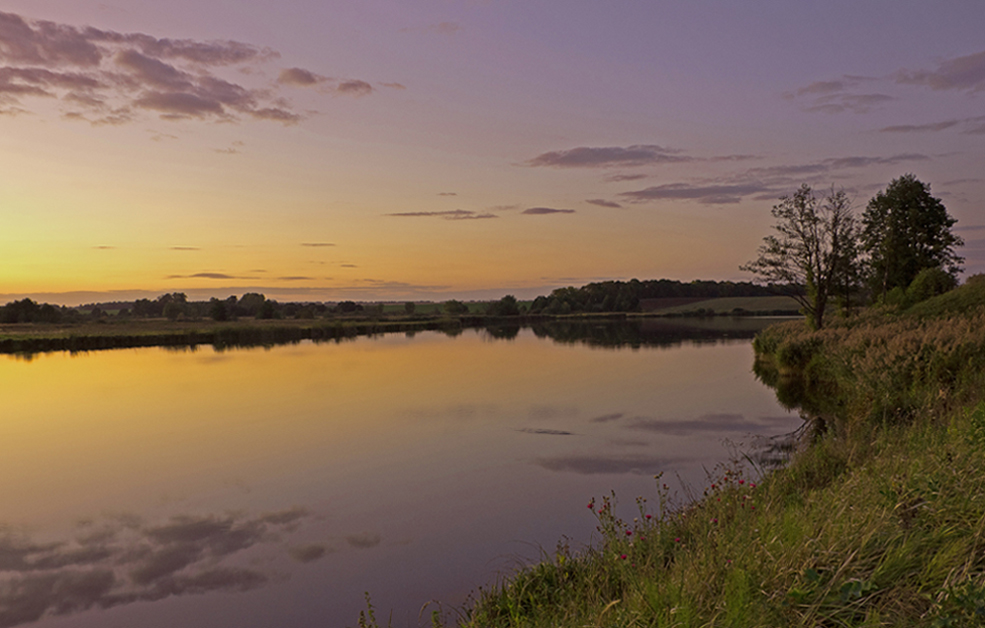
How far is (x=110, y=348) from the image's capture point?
63.6 metres

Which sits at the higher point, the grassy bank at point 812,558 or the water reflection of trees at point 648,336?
the grassy bank at point 812,558

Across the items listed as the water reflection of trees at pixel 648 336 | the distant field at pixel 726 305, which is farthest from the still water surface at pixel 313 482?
the distant field at pixel 726 305

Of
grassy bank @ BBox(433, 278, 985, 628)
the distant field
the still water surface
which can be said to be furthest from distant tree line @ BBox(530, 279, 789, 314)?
grassy bank @ BBox(433, 278, 985, 628)

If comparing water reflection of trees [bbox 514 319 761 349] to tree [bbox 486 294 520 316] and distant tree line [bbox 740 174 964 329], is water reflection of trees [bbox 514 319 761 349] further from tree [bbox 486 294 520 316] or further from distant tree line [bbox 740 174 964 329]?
tree [bbox 486 294 520 316]

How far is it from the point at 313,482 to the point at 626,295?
17159cm

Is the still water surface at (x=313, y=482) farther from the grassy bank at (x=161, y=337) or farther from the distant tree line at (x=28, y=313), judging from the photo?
the distant tree line at (x=28, y=313)

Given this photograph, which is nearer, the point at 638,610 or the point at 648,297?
the point at 638,610

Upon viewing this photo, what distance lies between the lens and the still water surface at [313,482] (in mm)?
9281

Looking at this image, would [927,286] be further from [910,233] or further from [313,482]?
[313,482]

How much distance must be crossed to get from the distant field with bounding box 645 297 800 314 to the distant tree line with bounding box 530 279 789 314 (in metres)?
5.91

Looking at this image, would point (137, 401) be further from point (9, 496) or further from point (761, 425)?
point (761, 425)

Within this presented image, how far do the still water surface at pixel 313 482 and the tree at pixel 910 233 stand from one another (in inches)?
1325

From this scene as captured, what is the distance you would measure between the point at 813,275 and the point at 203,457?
33.7 m

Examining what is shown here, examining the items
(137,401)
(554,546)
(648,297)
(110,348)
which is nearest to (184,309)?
(110,348)
